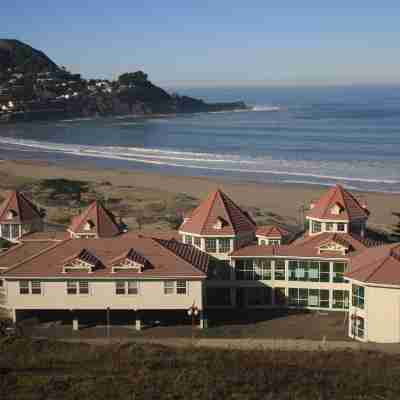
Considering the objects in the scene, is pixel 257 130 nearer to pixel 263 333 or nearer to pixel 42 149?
pixel 42 149

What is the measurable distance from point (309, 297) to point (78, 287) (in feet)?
32.2

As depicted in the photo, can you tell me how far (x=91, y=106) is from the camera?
19812 centimetres

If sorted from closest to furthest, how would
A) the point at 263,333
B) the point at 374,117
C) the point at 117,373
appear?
1. the point at 117,373
2. the point at 263,333
3. the point at 374,117

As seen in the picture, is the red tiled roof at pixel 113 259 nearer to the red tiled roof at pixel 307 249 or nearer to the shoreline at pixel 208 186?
the red tiled roof at pixel 307 249

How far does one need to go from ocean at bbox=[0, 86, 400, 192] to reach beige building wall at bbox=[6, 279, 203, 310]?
3843 centimetres

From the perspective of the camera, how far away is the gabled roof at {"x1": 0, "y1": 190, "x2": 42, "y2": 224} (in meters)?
37.6

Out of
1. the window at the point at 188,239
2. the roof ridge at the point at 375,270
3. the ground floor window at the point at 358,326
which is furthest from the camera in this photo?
the window at the point at 188,239

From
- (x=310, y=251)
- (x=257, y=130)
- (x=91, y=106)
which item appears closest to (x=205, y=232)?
(x=310, y=251)

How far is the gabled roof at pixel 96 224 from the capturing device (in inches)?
1398

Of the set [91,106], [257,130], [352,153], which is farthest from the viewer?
[91,106]

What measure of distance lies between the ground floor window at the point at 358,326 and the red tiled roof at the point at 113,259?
589cm

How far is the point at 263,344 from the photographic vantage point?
27.0 m

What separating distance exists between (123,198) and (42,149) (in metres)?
52.2

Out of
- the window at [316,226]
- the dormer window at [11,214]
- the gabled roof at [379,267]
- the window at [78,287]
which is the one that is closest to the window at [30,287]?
the window at [78,287]
